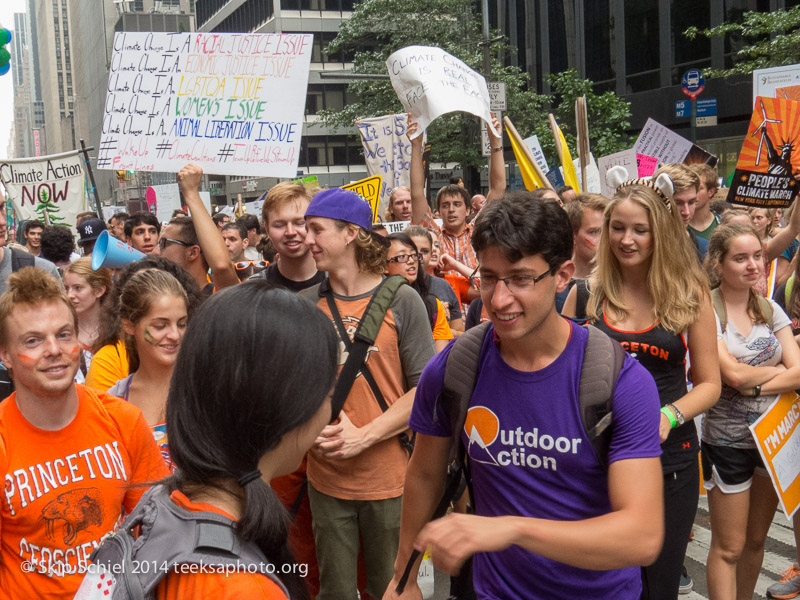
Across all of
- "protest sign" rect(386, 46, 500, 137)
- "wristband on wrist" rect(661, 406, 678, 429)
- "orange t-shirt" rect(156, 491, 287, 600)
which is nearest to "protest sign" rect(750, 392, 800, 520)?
"wristband on wrist" rect(661, 406, 678, 429)

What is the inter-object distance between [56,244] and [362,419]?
17.5ft

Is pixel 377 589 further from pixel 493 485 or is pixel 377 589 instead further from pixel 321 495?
pixel 493 485

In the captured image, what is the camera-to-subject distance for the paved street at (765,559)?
5.06 metres

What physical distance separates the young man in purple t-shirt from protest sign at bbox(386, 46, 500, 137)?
18.1 ft

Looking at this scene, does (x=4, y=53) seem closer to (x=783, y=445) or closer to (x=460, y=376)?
(x=460, y=376)

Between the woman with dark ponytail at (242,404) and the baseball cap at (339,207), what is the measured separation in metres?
2.33

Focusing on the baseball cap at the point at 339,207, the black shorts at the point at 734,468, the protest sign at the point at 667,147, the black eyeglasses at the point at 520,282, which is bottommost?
the black shorts at the point at 734,468

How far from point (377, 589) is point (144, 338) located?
158 centimetres

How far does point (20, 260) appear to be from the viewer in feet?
19.5

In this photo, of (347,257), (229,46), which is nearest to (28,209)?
(229,46)

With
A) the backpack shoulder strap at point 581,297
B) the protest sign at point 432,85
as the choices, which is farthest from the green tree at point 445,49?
the backpack shoulder strap at point 581,297

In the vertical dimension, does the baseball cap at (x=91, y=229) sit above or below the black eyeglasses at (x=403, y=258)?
above

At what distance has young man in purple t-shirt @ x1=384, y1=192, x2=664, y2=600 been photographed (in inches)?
89.3

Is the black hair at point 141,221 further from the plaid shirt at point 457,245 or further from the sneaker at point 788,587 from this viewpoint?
the sneaker at point 788,587
